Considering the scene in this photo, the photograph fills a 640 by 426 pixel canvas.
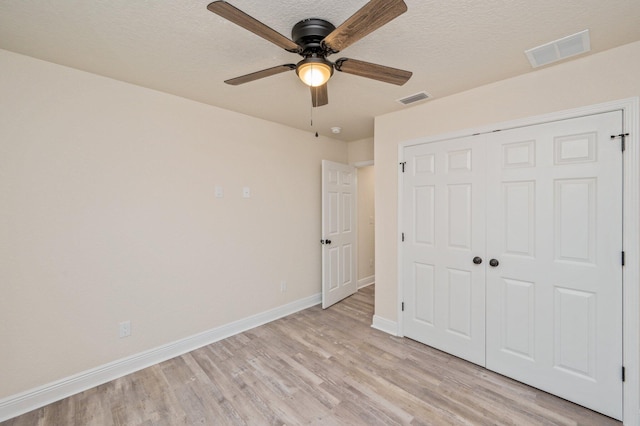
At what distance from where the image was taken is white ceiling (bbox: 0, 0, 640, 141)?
1.42 metres

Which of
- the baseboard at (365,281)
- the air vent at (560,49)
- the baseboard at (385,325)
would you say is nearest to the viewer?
the air vent at (560,49)

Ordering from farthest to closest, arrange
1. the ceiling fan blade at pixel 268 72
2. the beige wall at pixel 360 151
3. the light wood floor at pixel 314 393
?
the beige wall at pixel 360 151, the light wood floor at pixel 314 393, the ceiling fan blade at pixel 268 72

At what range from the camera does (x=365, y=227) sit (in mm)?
4727

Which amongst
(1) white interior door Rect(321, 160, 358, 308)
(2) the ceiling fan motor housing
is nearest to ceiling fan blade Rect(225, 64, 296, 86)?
(2) the ceiling fan motor housing

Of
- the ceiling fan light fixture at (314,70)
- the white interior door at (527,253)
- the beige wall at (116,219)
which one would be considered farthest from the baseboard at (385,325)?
the ceiling fan light fixture at (314,70)

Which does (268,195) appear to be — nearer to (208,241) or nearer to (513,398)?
(208,241)

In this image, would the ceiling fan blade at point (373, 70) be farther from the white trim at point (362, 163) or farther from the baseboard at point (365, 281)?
the baseboard at point (365, 281)

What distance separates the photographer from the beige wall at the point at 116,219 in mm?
1880

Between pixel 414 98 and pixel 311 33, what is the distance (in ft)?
4.89

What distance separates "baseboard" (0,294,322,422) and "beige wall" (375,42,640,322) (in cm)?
Result: 169

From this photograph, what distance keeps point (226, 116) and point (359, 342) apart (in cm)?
288

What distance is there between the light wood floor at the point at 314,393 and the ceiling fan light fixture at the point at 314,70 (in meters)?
2.24

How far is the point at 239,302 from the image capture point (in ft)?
10.0

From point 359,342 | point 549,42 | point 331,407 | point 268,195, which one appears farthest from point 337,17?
point 359,342
